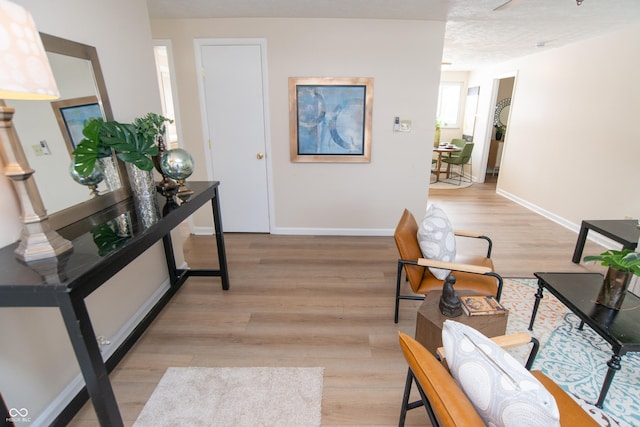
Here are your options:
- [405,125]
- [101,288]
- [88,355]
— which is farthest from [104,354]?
[405,125]

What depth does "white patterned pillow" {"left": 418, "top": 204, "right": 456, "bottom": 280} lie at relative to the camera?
210 cm

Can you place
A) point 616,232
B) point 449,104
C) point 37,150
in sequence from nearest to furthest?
point 37,150 → point 616,232 → point 449,104

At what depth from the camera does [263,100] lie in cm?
350

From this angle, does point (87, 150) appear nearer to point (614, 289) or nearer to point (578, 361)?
point (614, 289)

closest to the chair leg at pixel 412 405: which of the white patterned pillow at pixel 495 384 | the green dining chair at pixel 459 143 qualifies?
the white patterned pillow at pixel 495 384

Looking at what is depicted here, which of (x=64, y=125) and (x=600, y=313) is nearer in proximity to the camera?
(x=64, y=125)

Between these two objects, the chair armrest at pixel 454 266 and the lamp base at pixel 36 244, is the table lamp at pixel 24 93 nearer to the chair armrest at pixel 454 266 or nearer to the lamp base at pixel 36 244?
the lamp base at pixel 36 244

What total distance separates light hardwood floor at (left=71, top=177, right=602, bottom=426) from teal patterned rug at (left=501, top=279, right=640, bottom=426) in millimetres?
644

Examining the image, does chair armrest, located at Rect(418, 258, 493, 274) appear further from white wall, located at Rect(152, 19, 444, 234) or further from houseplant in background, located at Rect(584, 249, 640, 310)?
white wall, located at Rect(152, 19, 444, 234)

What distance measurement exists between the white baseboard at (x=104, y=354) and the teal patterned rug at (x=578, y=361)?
257 centimetres

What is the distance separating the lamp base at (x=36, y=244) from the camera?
1.19 meters

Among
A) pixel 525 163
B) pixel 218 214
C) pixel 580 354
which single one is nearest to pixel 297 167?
pixel 218 214

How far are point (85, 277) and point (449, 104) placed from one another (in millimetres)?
8419

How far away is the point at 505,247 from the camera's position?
3.59 metres
